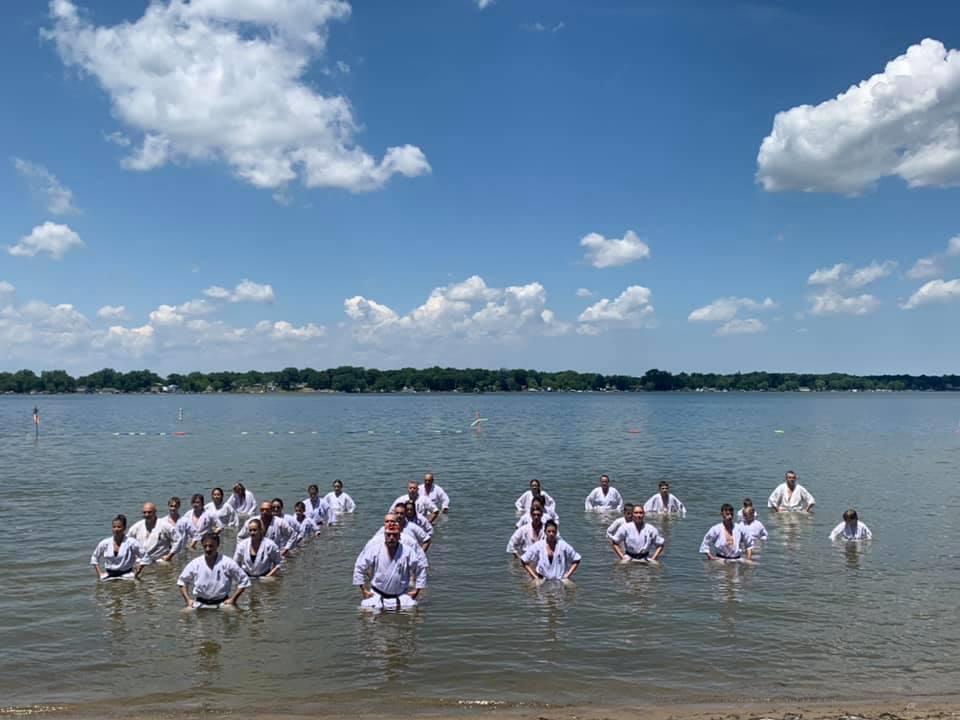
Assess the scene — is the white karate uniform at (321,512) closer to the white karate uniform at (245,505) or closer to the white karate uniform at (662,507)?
the white karate uniform at (245,505)

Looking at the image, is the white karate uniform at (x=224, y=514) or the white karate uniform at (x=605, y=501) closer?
the white karate uniform at (x=224, y=514)

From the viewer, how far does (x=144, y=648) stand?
40.2 ft

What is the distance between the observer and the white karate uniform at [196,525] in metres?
18.3

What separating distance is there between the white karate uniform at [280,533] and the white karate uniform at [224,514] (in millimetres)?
2026

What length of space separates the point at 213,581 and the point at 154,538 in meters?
4.30

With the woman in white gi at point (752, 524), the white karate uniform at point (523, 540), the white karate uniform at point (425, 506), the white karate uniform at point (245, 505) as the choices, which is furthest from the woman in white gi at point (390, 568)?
the white karate uniform at point (245, 505)

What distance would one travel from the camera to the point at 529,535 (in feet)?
55.8

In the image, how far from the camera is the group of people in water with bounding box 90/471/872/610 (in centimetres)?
1336

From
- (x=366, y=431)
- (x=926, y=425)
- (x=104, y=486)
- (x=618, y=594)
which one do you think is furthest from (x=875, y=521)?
(x=926, y=425)

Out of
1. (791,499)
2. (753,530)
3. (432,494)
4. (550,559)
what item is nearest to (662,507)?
(791,499)

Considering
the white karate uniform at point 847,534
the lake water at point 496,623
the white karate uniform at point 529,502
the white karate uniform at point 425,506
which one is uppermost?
the white karate uniform at point 529,502

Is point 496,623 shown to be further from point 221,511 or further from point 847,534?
point 847,534

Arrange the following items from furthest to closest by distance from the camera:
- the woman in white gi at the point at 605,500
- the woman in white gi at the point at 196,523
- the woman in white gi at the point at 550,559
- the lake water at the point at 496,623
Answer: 1. the woman in white gi at the point at 605,500
2. the woman in white gi at the point at 196,523
3. the woman in white gi at the point at 550,559
4. the lake water at the point at 496,623

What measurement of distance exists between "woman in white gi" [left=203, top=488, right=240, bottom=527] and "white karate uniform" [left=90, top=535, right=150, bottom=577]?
3.42 meters
